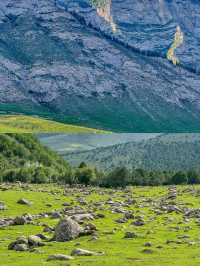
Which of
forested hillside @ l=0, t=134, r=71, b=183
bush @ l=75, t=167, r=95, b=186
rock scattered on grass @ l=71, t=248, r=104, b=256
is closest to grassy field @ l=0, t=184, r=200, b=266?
rock scattered on grass @ l=71, t=248, r=104, b=256

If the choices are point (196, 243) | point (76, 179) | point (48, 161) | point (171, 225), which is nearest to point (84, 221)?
point (171, 225)

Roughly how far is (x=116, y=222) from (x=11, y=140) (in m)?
147

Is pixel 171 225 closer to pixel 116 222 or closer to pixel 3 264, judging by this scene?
pixel 116 222

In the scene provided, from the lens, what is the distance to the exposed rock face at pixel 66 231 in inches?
1336

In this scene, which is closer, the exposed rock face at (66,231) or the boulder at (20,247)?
the boulder at (20,247)

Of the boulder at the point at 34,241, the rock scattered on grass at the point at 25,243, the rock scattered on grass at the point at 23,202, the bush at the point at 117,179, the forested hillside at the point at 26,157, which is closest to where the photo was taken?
the rock scattered on grass at the point at 25,243

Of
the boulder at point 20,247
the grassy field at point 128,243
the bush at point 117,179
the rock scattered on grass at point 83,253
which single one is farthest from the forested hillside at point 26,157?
the rock scattered on grass at point 83,253

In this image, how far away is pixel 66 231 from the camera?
3447 cm

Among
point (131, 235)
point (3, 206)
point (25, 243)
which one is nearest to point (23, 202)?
point (3, 206)

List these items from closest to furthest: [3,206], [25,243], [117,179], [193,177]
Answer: [25,243], [3,206], [117,179], [193,177]

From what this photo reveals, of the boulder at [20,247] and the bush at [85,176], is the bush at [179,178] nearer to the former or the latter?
the bush at [85,176]

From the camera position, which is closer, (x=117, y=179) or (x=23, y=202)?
(x=23, y=202)

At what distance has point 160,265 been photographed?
2414cm

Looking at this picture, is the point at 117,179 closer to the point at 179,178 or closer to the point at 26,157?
the point at 179,178
